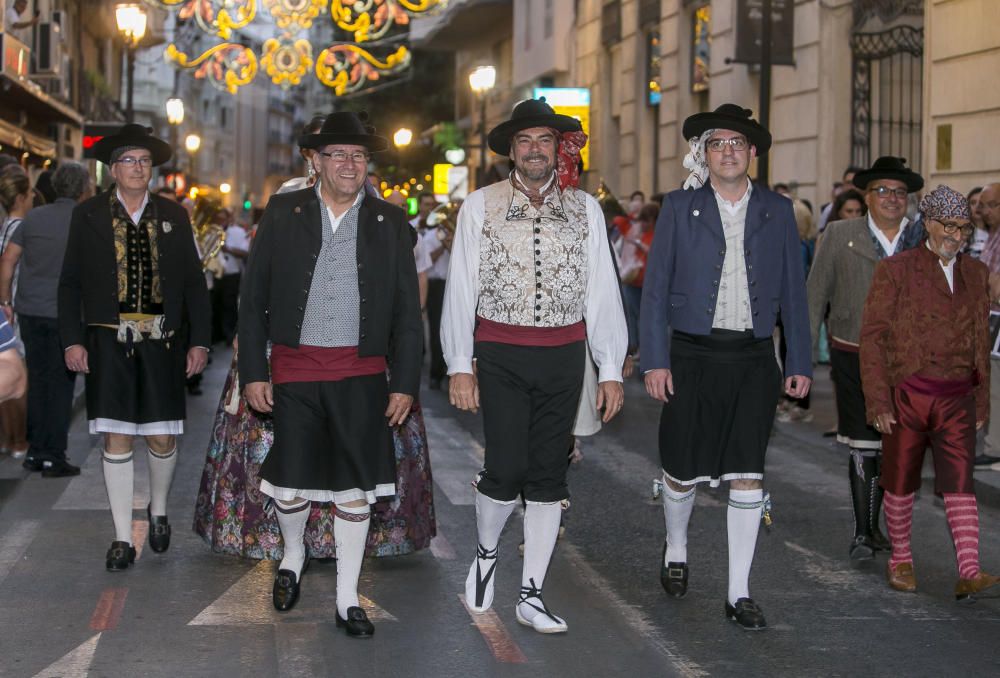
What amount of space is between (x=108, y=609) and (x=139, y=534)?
5.83 ft

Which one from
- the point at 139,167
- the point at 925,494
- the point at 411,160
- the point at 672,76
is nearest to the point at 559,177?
the point at 139,167

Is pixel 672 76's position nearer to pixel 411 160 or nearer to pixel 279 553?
pixel 279 553

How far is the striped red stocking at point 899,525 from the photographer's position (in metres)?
7.35

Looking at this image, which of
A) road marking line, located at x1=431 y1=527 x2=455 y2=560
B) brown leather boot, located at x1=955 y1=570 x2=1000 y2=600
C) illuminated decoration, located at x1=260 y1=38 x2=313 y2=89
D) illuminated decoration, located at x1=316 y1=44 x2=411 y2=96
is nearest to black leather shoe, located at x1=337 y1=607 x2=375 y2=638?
road marking line, located at x1=431 y1=527 x2=455 y2=560

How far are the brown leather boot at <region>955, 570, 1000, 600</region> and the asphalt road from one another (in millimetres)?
64

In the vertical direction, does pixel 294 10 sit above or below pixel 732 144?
above

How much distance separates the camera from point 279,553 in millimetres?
7488

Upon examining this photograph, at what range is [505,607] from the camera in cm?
682

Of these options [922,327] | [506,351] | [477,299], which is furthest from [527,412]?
[922,327]

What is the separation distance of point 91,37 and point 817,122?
2942 centimetres

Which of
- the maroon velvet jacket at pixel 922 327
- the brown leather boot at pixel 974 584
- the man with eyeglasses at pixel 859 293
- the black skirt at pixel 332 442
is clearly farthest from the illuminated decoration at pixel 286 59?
the brown leather boot at pixel 974 584

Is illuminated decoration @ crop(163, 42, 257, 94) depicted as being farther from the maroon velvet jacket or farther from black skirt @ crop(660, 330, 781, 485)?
black skirt @ crop(660, 330, 781, 485)

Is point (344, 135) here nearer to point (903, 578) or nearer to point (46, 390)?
point (903, 578)

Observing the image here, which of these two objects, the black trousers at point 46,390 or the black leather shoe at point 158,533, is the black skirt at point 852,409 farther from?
the black trousers at point 46,390
